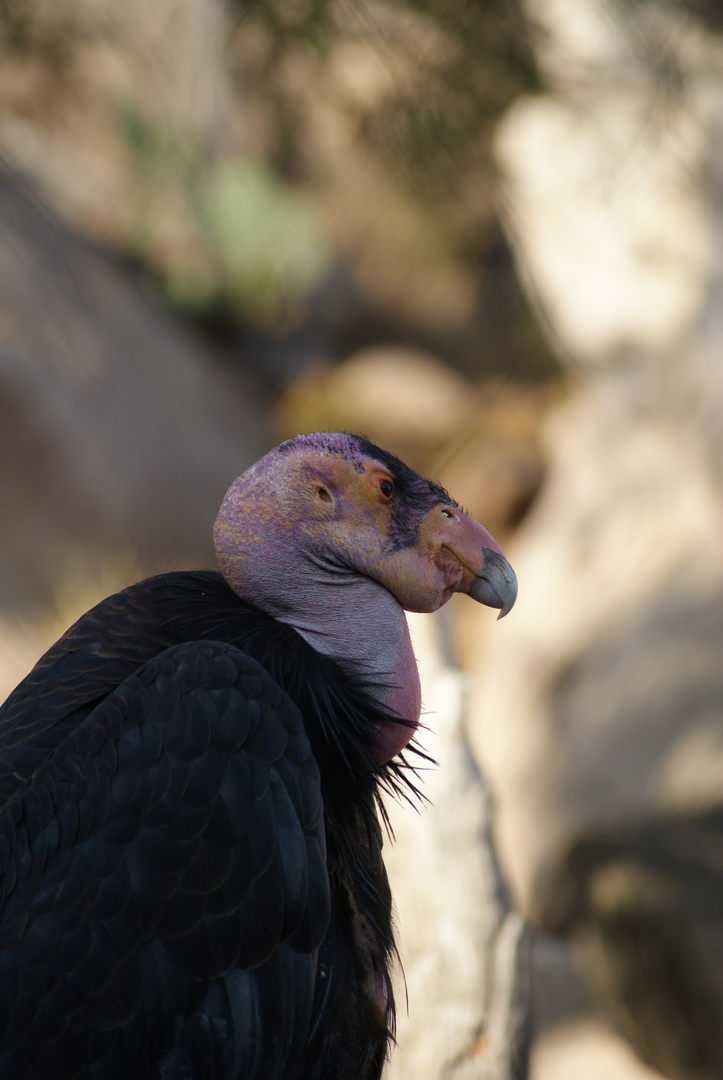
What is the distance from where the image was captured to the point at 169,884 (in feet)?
4.67

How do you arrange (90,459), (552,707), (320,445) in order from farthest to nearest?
1. (90,459)
2. (552,707)
3. (320,445)

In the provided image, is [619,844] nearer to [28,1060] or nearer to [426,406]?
[28,1060]

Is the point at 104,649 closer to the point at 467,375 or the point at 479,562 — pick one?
the point at 479,562

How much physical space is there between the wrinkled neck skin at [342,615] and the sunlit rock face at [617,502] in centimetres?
240

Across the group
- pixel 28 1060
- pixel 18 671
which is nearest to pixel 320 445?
pixel 28 1060

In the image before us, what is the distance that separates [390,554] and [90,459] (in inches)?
203

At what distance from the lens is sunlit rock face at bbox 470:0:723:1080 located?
183 inches

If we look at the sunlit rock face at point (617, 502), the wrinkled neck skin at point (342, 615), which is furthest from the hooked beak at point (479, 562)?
the sunlit rock face at point (617, 502)

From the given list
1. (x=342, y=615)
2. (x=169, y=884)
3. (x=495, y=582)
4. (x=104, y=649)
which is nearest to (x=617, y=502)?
(x=495, y=582)

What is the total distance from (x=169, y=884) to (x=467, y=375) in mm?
7672

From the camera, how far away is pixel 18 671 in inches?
185

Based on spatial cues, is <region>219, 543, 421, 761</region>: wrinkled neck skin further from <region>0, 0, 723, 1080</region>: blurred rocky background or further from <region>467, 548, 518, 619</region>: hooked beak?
<region>0, 0, 723, 1080</region>: blurred rocky background

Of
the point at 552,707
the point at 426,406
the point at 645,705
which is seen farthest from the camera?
the point at 426,406

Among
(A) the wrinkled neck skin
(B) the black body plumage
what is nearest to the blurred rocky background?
(A) the wrinkled neck skin
